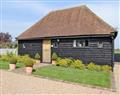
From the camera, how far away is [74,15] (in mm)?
23516

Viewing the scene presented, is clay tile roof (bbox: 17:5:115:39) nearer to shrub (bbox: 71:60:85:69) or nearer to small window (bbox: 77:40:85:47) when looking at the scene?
small window (bbox: 77:40:85:47)

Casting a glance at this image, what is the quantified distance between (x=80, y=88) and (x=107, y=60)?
8.53 metres

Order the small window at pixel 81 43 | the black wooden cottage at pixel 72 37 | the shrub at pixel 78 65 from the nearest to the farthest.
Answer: the shrub at pixel 78 65, the black wooden cottage at pixel 72 37, the small window at pixel 81 43

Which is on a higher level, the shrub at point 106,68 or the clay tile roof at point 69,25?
the clay tile roof at point 69,25

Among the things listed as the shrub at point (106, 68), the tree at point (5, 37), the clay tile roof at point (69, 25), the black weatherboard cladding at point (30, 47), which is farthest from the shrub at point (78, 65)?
the tree at point (5, 37)

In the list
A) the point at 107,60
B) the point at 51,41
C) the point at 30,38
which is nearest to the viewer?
the point at 107,60

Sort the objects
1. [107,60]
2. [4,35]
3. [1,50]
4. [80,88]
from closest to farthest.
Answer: [80,88] → [107,60] → [1,50] → [4,35]

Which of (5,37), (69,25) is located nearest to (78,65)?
(69,25)

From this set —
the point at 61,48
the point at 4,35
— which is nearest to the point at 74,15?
A: the point at 61,48

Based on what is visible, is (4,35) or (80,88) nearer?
(80,88)

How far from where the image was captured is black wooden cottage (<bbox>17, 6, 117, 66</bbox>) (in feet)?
63.1

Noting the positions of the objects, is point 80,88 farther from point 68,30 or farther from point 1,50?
point 1,50

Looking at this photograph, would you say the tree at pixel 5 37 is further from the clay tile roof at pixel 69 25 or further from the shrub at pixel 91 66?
the shrub at pixel 91 66

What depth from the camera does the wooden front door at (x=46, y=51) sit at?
76.2 ft
